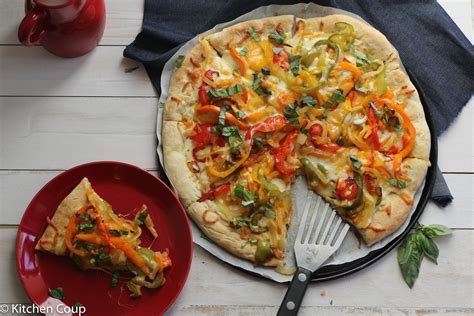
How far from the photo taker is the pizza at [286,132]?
12.9ft

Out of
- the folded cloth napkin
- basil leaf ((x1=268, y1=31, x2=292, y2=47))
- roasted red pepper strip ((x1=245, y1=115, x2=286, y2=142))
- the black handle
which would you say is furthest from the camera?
the folded cloth napkin

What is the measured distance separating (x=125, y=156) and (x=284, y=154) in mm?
1053

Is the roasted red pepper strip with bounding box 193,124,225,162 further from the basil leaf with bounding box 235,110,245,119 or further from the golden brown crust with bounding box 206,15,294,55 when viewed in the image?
the golden brown crust with bounding box 206,15,294,55

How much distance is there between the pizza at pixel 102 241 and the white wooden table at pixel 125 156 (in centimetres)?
32

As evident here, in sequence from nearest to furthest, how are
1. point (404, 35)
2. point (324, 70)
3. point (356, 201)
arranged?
point (356, 201) < point (324, 70) < point (404, 35)

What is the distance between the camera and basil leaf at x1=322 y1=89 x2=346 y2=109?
4.09 meters

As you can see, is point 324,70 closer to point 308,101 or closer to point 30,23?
point 308,101

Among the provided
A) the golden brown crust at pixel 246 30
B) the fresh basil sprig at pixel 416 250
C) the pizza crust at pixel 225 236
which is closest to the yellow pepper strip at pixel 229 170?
the pizza crust at pixel 225 236

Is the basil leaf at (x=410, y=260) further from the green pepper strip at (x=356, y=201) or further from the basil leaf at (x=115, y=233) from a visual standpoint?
the basil leaf at (x=115, y=233)

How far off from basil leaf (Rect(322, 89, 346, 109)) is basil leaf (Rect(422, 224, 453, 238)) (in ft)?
3.23

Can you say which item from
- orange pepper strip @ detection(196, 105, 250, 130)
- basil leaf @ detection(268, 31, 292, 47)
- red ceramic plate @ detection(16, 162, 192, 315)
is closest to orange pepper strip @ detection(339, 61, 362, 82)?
basil leaf @ detection(268, 31, 292, 47)

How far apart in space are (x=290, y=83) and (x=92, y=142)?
1.36m

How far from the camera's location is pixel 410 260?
4.04m

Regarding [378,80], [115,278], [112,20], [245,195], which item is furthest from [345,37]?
[115,278]
